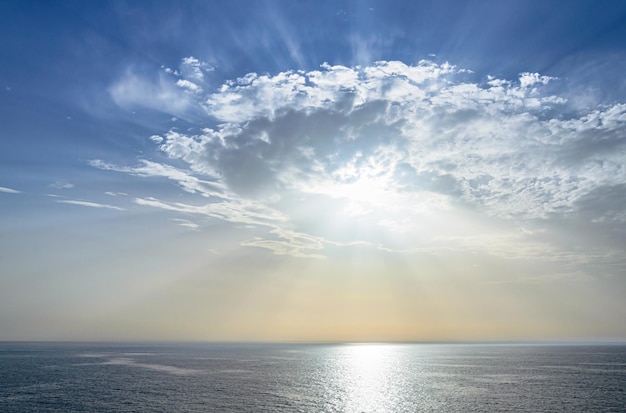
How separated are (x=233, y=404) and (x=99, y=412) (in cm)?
2137

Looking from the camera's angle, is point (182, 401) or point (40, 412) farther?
point (182, 401)

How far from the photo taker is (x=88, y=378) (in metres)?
117

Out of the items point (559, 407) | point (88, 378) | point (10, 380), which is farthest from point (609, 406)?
point (10, 380)

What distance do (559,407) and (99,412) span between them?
76572 millimetres

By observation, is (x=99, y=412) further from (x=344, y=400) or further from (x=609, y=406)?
(x=609, y=406)

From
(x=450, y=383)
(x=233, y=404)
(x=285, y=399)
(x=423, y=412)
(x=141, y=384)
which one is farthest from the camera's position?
(x=450, y=383)

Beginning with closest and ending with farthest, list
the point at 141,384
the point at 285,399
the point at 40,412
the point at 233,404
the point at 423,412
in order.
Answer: the point at 40,412 < the point at 423,412 < the point at 233,404 < the point at 285,399 < the point at 141,384

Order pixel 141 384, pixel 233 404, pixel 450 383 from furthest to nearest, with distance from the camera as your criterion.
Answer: pixel 450 383 < pixel 141 384 < pixel 233 404

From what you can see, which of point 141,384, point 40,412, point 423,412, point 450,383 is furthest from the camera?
point 450,383

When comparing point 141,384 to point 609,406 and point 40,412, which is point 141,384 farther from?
point 609,406

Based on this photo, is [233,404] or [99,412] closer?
[99,412]

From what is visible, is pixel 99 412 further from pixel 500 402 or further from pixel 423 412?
pixel 500 402

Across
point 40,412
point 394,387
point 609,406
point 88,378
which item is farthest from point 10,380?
point 609,406

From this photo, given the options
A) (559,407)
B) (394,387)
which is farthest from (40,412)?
(559,407)
